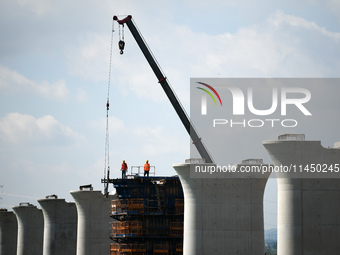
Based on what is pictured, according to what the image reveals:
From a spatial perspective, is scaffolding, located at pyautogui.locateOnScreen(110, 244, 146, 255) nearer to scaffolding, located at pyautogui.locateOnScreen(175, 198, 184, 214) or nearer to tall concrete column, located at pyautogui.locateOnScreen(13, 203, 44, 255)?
scaffolding, located at pyautogui.locateOnScreen(175, 198, 184, 214)

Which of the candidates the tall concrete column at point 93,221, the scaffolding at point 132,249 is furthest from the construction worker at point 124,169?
the tall concrete column at point 93,221

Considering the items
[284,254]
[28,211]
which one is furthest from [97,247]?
[284,254]

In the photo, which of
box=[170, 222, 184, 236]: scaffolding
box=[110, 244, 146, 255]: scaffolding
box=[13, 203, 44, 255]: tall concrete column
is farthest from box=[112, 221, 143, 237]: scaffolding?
box=[13, 203, 44, 255]: tall concrete column

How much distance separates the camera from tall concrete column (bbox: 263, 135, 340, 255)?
45.0 metres

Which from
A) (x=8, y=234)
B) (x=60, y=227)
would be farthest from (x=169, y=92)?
(x=8, y=234)

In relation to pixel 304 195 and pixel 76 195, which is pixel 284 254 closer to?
pixel 304 195

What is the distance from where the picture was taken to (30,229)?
318ft

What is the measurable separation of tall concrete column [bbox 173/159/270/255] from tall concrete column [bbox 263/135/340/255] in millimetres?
9436

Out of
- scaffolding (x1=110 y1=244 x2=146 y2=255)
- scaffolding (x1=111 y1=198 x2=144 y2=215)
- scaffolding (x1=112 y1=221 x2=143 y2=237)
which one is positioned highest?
scaffolding (x1=111 y1=198 x2=144 y2=215)

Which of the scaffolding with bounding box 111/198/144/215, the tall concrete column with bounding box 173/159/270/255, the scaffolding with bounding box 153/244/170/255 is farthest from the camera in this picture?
the scaffolding with bounding box 111/198/144/215

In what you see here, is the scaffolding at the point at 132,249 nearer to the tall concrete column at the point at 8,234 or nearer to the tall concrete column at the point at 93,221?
the tall concrete column at the point at 93,221

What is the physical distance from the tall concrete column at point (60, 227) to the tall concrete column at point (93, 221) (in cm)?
796

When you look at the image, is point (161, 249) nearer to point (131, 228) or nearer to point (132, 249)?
point (132, 249)

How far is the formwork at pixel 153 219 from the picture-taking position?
216 feet
